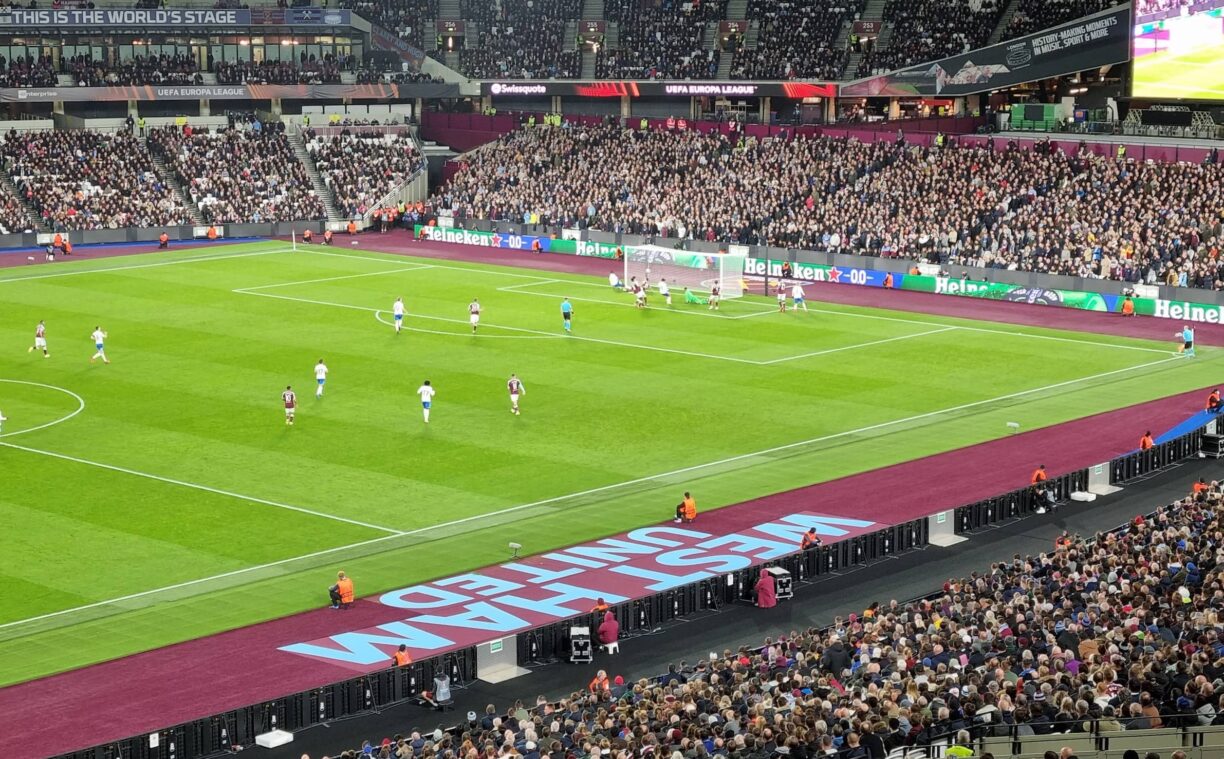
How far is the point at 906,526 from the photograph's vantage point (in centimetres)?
3362

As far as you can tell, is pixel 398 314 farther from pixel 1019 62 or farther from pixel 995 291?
pixel 1019 62

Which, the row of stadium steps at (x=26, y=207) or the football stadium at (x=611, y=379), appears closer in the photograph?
the football stadium at (x=611, y=379)

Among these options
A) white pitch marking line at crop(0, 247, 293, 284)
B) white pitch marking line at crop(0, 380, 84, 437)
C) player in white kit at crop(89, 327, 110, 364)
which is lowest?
white pitch marking line at crop(0, 380, 84, 437)

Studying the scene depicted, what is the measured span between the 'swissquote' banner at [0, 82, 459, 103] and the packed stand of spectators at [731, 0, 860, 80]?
21078 mm

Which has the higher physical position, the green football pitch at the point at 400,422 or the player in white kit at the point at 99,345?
the player in white kit at the point at 99,345

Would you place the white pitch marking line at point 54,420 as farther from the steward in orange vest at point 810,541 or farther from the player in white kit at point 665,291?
the player in white kit at point 665,291

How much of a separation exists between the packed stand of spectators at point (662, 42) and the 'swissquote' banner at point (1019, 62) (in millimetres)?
11750

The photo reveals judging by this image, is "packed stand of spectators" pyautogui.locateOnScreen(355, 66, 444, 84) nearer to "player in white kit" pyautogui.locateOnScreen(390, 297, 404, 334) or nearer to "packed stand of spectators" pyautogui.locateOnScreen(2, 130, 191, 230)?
"packed stand of spectators" pyautogui.locateOnScreen(2, 130, 191, 230)

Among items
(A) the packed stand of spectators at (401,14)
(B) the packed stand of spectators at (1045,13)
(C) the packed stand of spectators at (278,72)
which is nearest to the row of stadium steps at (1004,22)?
(B) the packed stand of spectators at (1045,13)

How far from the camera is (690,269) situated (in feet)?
230

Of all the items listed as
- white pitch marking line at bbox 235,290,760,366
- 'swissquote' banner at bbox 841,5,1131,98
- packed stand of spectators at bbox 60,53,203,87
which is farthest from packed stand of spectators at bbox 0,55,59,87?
'swissquote' banner at bbox 841,5,1131,98

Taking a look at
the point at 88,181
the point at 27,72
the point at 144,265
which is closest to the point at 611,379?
the point at 144,265

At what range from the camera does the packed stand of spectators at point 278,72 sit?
101000 millimetres

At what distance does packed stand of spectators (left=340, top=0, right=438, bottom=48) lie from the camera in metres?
108
